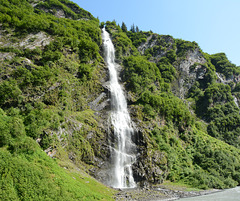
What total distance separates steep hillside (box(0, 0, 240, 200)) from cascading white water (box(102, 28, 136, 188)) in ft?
4.50

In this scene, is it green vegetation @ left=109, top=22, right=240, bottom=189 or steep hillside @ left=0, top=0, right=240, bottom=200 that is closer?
steep hillside @ left=0, top=0, right=240, bottom=200

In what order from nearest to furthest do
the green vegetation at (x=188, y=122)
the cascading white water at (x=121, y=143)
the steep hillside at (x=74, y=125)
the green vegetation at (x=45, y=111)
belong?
the green vegetation at (x=45, y=111) → the steep hillside at (x=74, y=125) → the cascading white water at (x=121, y=143) → the green vegetation at (x=188, y=122)

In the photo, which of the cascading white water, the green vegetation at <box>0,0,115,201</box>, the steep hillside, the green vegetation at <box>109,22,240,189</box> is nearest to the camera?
the green vegetation at <box>0,0,115,201</box>

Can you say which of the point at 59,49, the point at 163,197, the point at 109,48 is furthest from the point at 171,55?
the point at 163,197

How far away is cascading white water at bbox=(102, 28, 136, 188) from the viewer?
1309 inches

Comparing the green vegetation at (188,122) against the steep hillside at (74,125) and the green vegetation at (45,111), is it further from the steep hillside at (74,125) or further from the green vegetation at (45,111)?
the green vegetation at (45,111)

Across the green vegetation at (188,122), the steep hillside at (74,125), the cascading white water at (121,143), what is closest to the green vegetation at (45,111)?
the steep hillside at (74,125)

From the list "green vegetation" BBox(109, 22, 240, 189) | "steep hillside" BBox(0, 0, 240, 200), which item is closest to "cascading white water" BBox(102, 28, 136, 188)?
"steep hillside" BBox(0, 0, 240, 200)

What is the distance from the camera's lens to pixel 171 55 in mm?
88812

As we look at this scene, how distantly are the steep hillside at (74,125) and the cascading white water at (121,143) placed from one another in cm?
137

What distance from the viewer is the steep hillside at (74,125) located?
19750 mm

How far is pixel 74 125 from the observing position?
108 ft

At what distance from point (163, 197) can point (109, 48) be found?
54.2 m

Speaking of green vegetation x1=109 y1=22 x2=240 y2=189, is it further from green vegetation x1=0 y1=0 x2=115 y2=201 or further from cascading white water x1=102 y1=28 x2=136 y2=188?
green vegetation x1=0 y1=0 x2=115 y2=201
